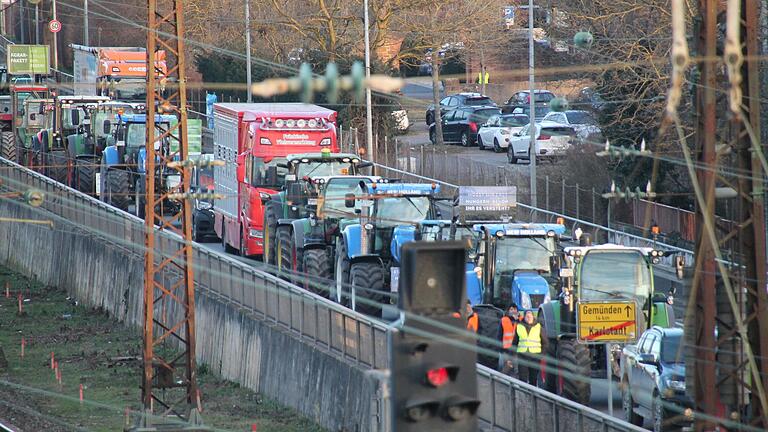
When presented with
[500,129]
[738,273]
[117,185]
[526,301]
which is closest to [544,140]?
[500,129]

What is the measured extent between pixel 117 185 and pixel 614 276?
22963 mm

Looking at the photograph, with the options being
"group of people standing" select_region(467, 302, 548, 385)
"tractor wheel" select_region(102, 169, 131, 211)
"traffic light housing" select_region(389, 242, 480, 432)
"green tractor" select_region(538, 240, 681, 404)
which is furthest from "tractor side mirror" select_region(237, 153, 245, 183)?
"traffic light housing" select_region(389, 242, 480, 432)

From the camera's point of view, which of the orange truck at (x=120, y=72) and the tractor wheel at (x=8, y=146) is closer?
the tractor wheel at (x=8, y=146)

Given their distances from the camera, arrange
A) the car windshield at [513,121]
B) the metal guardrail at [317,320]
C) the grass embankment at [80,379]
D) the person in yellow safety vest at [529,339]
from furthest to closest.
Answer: the car windshield at [513,121], the grass embankment at [80,379], the person in yellow safety vest at [529,339], the metal guardrail at [317,320]

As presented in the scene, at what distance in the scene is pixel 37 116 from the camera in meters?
53.6

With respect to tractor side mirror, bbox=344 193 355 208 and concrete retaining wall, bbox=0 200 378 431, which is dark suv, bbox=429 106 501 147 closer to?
concrete retaining wall, bbox=0 200 378 431

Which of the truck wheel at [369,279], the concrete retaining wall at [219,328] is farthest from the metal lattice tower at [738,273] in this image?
the truck wheel at [369,279]

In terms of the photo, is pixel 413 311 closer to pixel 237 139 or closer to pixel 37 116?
pixel 237 139

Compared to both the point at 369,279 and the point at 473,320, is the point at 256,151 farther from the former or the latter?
the point at 473,320

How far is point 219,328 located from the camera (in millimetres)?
31453

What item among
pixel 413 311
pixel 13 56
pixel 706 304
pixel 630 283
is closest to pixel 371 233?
pixel 630 283

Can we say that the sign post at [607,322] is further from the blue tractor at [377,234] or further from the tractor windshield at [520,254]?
the blue tractor at [377,234]

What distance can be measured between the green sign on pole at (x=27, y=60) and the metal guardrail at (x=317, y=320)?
23605 millimetres

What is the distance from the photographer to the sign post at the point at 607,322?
22234 millimetres
